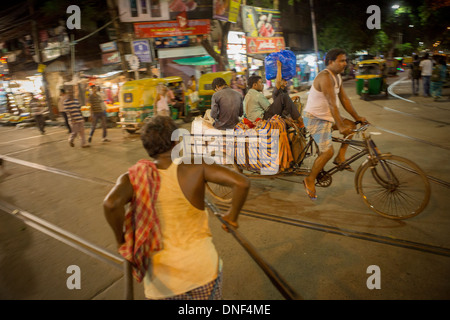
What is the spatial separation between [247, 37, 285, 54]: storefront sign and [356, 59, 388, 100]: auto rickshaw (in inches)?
341

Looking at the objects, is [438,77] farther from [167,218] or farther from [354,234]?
[167,218]

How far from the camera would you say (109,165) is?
7414 millimetres

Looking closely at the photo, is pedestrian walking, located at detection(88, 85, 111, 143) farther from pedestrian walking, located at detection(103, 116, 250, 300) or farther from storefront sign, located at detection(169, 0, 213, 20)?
pedestrian walking, located at detection(103, 116, 250, 300)

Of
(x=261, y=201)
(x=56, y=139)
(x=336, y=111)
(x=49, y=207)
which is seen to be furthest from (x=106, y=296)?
(x=56, y=139)

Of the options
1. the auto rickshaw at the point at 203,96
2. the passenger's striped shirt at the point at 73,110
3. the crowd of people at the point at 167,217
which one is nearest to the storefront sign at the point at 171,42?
the auto rickshaw at the point at 203,96

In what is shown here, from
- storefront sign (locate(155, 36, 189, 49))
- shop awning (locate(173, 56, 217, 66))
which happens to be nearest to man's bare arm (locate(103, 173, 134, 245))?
storefront sign (locate(155, 36, 189, 49))

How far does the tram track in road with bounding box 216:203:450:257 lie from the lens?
10.1 feet

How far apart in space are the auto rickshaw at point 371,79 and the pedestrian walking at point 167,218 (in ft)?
49.0

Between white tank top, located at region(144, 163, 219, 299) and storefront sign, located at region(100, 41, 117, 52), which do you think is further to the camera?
storefront sign, located at region(100, 41, 117, 52)

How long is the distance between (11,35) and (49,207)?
18.4 meters

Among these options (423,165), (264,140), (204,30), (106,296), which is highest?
(204,30)

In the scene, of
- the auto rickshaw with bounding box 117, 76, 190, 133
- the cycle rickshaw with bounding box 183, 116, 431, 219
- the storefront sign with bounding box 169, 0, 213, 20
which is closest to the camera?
the cycle rickshaw with bounding box 183, 116, 431, 219

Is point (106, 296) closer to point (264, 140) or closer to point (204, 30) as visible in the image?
point (264, 140)

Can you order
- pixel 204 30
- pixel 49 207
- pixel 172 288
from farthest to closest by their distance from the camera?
1. pixel 204 30
2. pixel 49 207
3. pixel 172 288
